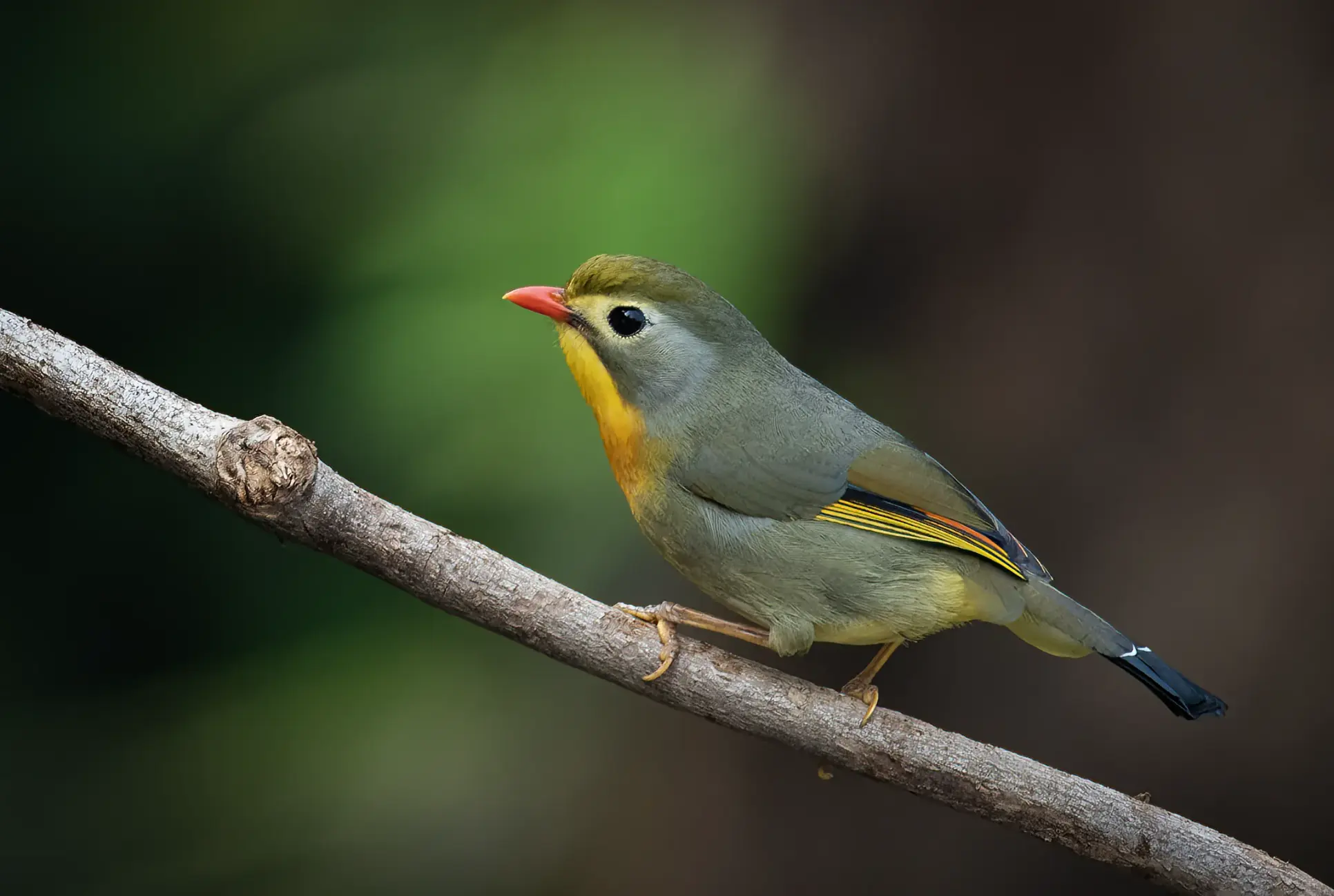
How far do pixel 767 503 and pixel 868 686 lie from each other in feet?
1.50

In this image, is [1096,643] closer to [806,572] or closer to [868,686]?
[868,686]

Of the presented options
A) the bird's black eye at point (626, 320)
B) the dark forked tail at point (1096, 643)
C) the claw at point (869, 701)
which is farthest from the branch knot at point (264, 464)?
the dark forked tail at point (1096, 643)

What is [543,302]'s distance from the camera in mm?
2533

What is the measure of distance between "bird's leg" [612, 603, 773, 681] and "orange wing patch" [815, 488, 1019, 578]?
0.32 metres

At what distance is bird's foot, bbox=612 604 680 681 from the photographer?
2479 mm

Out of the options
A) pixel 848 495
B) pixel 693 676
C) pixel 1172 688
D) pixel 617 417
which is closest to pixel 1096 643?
pixel 1172 688

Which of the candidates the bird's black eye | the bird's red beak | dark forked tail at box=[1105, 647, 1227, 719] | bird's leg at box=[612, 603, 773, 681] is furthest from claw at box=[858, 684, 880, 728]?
the bird's red beak

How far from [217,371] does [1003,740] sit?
9.39ft

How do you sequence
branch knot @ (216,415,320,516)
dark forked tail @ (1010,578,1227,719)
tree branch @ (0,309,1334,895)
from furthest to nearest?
dark forked tail @ (1010,578,1227,719), tree branch @ (0,309,1334,895), branch knot @ (216,415,320,516)

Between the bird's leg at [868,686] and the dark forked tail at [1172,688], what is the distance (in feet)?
1.66

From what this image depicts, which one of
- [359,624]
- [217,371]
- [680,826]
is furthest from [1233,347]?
[217,371]

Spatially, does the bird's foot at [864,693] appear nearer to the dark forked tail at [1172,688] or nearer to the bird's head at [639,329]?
the dark forked tail at [1172,688]

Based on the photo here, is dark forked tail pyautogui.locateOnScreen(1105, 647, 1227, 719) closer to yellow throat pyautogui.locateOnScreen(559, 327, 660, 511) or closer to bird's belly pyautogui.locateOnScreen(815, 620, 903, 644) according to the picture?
bird's belly pyautogui.locateOnScreen(815, 620, 903, 644)

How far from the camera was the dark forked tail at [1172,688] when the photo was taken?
2.45m
